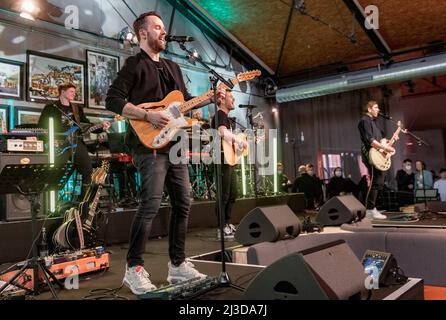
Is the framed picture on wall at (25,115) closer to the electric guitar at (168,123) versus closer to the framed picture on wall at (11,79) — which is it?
the framed picture on wall at (11,79)

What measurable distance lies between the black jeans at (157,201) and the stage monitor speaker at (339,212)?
2749 mm

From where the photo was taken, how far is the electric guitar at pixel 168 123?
8.54 ft

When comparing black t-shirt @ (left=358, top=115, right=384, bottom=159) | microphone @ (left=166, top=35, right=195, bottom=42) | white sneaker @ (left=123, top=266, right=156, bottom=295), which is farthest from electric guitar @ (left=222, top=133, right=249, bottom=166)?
white sneaker @ (left=123, top=266, right=156, bottom=295)

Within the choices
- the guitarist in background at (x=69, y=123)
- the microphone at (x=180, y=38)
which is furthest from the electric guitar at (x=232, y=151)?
the microphone at (x=180, y=38)

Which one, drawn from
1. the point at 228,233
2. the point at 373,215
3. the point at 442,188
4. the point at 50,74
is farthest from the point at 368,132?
the point at 50,74

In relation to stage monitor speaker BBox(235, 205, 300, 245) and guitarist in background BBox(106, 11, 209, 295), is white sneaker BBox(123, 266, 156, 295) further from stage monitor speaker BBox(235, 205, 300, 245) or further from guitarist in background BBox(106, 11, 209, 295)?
stage monitor speaker BBox(235, 205, 300, 245)

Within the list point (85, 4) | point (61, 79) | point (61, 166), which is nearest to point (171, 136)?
point (61, 166)

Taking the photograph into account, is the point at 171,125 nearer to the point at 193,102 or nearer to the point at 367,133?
the point at 193,102

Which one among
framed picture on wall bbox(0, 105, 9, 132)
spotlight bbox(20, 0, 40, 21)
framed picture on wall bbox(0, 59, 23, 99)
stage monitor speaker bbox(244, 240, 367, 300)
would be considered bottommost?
stage monitor speaker bbox(244, 240, 367, 300)

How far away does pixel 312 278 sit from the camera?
1.78m

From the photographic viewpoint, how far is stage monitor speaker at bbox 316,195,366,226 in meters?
4.93

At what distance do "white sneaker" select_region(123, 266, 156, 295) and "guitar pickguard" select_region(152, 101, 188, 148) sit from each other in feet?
2.61

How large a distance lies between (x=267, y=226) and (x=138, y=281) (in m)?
1.55
